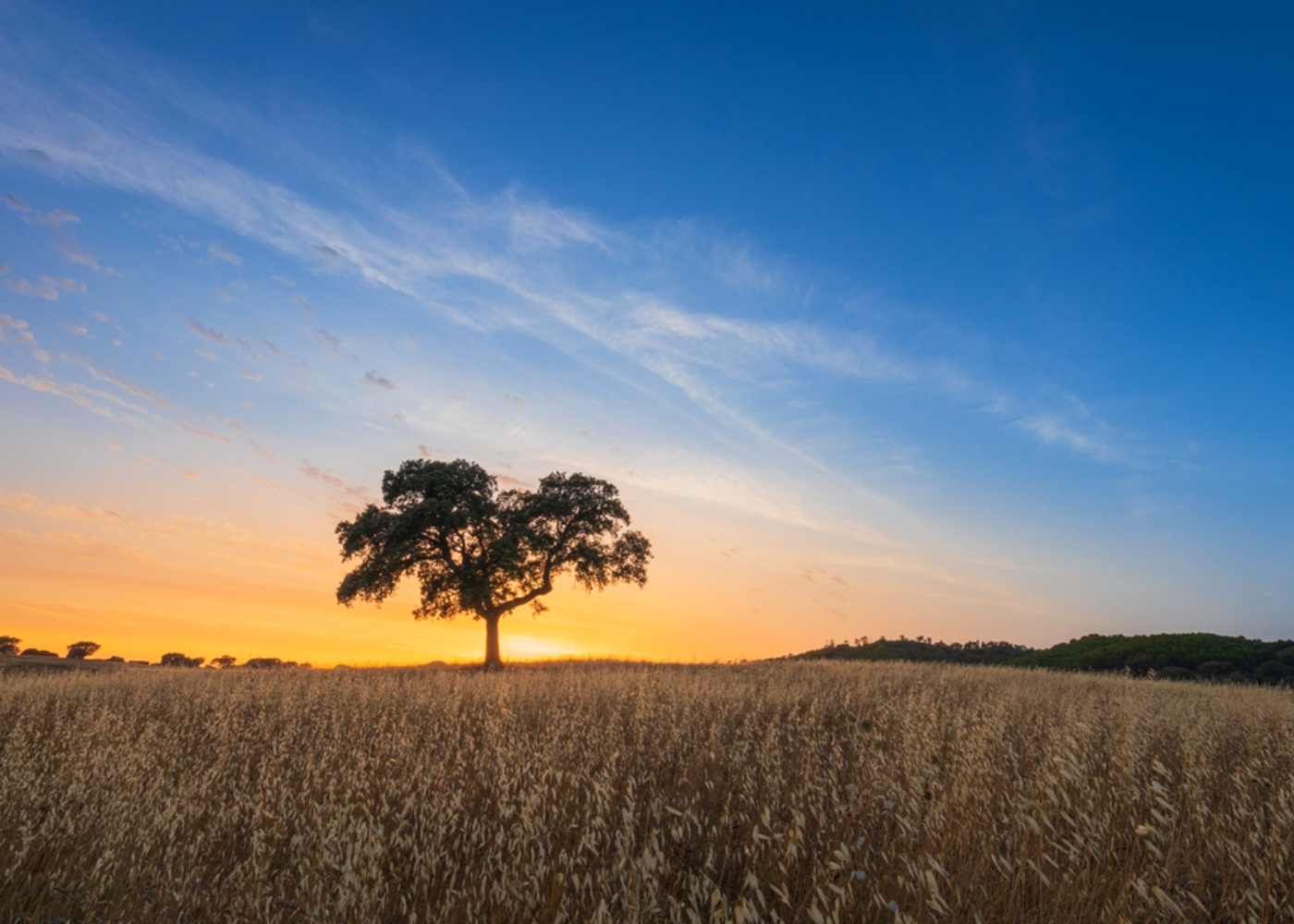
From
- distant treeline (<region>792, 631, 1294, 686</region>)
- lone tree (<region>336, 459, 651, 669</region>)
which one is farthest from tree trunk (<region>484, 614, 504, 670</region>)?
distant treeline (<region>792, 631, 1294, 686</region>)

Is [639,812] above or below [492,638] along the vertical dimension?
below

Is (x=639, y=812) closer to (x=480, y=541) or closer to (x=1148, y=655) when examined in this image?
(x=480, y=541)

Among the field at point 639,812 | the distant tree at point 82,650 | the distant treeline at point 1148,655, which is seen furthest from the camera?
the distant tree at point 82,650

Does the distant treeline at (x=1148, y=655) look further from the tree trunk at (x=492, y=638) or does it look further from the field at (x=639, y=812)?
the field at (x=639, y=812)

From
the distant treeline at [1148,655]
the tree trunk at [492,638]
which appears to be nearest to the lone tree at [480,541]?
the tree trunk at [492,638]

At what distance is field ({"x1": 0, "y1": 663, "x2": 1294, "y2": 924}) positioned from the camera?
3863mm

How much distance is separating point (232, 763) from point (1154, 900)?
8.23 metres

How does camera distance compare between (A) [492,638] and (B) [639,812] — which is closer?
(B) [639,812]

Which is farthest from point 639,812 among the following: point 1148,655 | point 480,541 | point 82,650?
point 82,650

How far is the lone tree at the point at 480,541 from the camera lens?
96.6 feet

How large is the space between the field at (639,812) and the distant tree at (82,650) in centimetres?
2839

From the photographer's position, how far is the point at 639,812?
5.55 m

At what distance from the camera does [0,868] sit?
4.46 metres

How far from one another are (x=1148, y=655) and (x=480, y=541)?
28986mm
